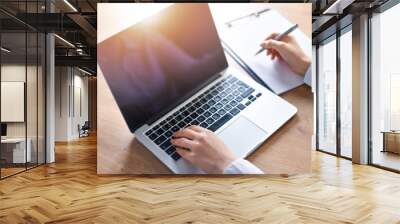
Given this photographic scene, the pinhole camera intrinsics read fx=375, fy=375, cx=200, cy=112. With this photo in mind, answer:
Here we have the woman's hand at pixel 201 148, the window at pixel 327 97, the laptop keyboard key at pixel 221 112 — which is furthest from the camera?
the window at pixel 327 97

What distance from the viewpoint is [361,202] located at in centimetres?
446

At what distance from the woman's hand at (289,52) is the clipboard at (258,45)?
71 mm

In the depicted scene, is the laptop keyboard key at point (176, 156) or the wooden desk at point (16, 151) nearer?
the laptop keyboard key at point (176, 156)

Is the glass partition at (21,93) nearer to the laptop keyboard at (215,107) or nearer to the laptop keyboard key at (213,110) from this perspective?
the laptop keyboard at (215,107)

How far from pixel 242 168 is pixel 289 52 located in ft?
6.95

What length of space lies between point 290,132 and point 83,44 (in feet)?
28.4

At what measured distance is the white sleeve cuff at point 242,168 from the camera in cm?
632

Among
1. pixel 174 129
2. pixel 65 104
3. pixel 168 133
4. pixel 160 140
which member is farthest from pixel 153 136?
pixel 65 104

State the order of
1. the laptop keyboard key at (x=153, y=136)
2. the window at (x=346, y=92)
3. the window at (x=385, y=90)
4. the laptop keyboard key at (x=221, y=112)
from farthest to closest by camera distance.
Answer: the window at (x=346, y=92) < the window at (x=385, y=90) < the laptop keyboard key at (x=221, y=112) < the laptop keyboard key at (x=153, y=136)

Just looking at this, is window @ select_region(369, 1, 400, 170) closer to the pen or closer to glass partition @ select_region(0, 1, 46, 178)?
the pen

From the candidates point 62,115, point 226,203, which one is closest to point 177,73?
point 226,203

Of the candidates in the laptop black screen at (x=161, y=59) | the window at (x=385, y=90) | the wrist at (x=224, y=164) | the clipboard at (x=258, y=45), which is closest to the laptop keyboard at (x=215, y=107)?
the laptop black screen at (x=161, y=59)

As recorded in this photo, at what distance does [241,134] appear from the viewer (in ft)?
20.5

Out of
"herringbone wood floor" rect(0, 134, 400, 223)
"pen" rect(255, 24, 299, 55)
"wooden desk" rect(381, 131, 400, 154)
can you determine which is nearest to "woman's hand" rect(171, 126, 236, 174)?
"herringbone wood floor" rect(0, 134, 400, 223)
